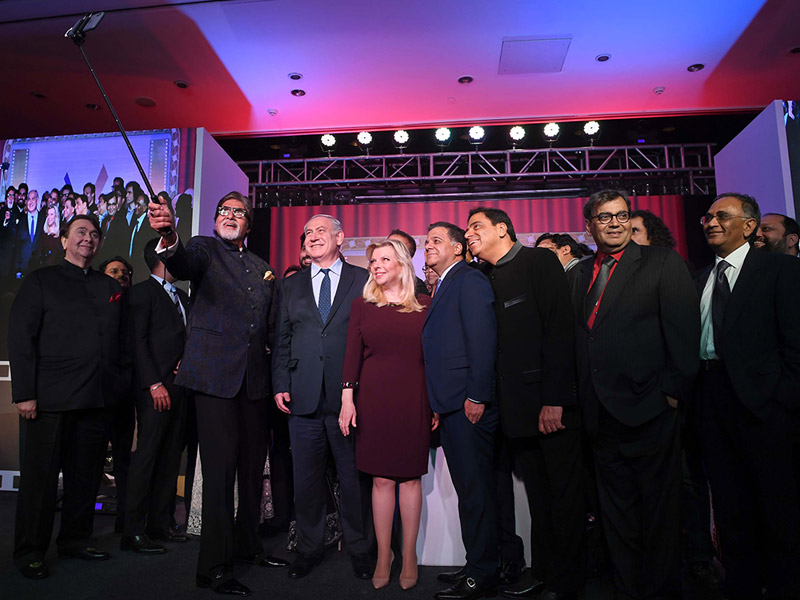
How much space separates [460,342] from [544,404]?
48cm

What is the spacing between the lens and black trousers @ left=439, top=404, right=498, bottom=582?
2498mm

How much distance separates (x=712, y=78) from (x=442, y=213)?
12.8ft

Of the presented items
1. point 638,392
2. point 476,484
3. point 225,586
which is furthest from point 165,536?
point 638,392

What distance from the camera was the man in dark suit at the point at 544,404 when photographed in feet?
7.87

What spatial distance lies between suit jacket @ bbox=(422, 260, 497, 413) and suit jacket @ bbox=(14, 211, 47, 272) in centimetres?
475

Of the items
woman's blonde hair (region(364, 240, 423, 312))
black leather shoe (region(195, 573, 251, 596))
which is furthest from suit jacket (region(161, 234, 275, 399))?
black leather shoe (region(195, 573, 251, 596))

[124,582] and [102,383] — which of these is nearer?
[124,582]

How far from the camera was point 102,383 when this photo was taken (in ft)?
10.6

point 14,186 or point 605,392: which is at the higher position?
point 14,186

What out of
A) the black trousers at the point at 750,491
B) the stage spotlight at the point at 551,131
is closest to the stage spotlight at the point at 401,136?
the stage spotlight at the point at 551,131

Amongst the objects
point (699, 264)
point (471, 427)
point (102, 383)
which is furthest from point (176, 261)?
point (699, 264)

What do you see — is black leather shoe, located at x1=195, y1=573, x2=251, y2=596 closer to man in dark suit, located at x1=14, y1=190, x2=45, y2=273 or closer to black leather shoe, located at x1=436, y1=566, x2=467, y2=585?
black leather shoe, located at x1=436, y1=566, x2=467, y2=585

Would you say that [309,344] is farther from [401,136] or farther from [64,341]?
[401,136]

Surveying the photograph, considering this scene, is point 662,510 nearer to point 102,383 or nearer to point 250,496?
point 250,496
